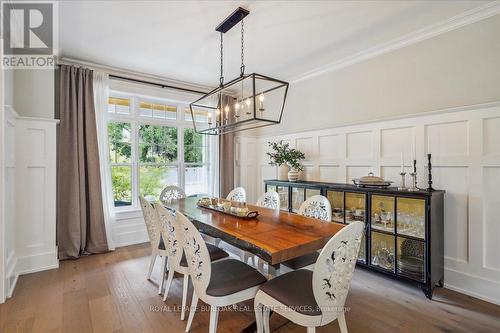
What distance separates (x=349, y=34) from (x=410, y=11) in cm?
61

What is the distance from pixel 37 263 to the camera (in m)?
3.09

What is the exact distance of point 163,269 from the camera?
8.54 ft

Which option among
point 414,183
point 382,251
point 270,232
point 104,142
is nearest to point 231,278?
point 270,232

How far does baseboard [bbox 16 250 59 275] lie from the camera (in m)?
2.99

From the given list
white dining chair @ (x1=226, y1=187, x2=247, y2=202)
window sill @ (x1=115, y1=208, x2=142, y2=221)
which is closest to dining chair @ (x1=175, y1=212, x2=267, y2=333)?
white dining chair @ (x1=226, y1=187, x2=247, y2=202)

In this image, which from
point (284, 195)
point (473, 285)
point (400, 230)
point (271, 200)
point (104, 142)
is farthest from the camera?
point (284, 195)

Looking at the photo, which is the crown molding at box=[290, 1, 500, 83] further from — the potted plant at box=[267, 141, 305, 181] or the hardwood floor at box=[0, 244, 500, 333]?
the hardwood floor at box=[0, 244, 500, 333]

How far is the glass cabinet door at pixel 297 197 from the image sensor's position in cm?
371

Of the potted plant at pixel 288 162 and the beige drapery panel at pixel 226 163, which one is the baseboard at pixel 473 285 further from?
the beige drapery panel at pixel 226 163

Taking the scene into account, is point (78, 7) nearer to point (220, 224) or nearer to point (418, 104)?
point (220, 224)

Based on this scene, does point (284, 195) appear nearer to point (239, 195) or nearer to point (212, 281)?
point (239, 195)

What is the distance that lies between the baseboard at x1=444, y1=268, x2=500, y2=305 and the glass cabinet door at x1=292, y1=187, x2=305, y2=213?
1.81 m

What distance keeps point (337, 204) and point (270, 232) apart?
5.66ft

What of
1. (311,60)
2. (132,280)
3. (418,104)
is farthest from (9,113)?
(418,104)
